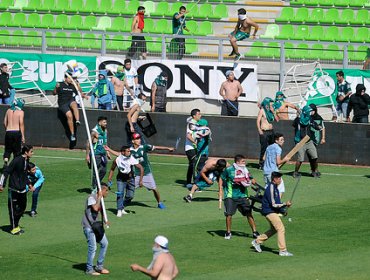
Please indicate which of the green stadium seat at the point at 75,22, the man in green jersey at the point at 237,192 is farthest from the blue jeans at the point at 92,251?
the green stadium seat at the point at 75,22

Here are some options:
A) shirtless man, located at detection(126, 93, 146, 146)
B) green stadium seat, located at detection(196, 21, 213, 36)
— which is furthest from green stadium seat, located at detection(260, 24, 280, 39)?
shirtless man, located at detection(126, 93, 146, 146)

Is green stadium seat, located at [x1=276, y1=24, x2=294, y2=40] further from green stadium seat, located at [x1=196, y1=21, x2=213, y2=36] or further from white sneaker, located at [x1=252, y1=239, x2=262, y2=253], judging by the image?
white sneaker, located at [x1=252, y1=239, x2=262, y2=253]

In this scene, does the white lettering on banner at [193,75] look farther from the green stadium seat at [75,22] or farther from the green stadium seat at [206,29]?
the green stadium seat at [75,22]

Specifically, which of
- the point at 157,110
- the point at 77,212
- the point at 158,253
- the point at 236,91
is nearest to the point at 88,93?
the point at 157,110

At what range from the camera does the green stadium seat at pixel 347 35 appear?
38.2 metres

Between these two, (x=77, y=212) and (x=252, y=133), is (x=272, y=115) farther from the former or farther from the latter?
(x=77, y=212)

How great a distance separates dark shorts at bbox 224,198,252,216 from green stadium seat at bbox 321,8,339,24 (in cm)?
1691

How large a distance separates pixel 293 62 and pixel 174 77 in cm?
369

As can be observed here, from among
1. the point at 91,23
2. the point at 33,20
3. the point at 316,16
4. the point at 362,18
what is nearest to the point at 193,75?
the point at 316,16

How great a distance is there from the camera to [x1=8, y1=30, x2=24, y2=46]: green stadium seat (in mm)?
37822

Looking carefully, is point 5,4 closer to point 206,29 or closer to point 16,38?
point 16,38

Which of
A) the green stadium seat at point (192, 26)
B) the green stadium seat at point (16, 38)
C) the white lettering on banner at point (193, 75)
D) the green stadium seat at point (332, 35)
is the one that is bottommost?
the white lettering on banner at point (193, 75)

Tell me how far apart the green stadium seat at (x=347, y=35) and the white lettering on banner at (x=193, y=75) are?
4588 mm

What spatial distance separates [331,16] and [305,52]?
4702mm
